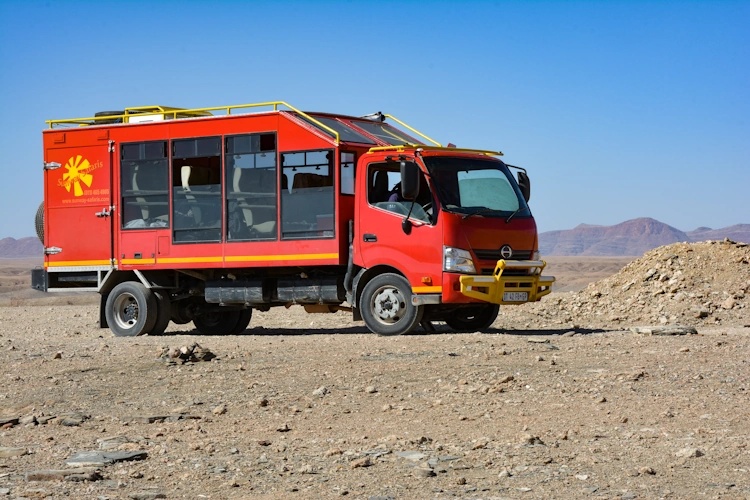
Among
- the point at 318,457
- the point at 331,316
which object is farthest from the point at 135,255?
the point at 318,457

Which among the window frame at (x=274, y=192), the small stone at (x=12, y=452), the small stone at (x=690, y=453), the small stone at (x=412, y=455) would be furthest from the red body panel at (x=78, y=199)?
the small stone at (x=690, y=453)

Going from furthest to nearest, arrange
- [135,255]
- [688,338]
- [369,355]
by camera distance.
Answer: [135,255] < [688,338] < [369,355]

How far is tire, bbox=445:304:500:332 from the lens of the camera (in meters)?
16.2

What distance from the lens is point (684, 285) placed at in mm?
21797

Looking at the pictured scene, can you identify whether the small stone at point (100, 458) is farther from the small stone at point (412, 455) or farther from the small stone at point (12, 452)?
the small stone at point (412, 455)

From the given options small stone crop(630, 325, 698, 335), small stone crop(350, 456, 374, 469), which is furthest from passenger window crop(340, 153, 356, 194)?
small stone crop(350, 456, 374, 469)

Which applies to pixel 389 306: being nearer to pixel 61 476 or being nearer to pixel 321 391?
pixel 321 391

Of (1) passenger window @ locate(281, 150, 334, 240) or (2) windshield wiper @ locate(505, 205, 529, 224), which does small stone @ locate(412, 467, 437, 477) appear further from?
(1) passenger window @ locate(281, 150, 334, 240)

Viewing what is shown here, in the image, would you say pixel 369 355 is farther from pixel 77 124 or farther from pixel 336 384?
pixel 77 124

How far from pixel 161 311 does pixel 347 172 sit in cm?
443

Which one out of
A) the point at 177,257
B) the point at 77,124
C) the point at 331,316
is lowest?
the point at 331,316

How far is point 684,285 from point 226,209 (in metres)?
10.7

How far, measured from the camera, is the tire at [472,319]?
16203 millimetres

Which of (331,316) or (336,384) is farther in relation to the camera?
(331,316)
